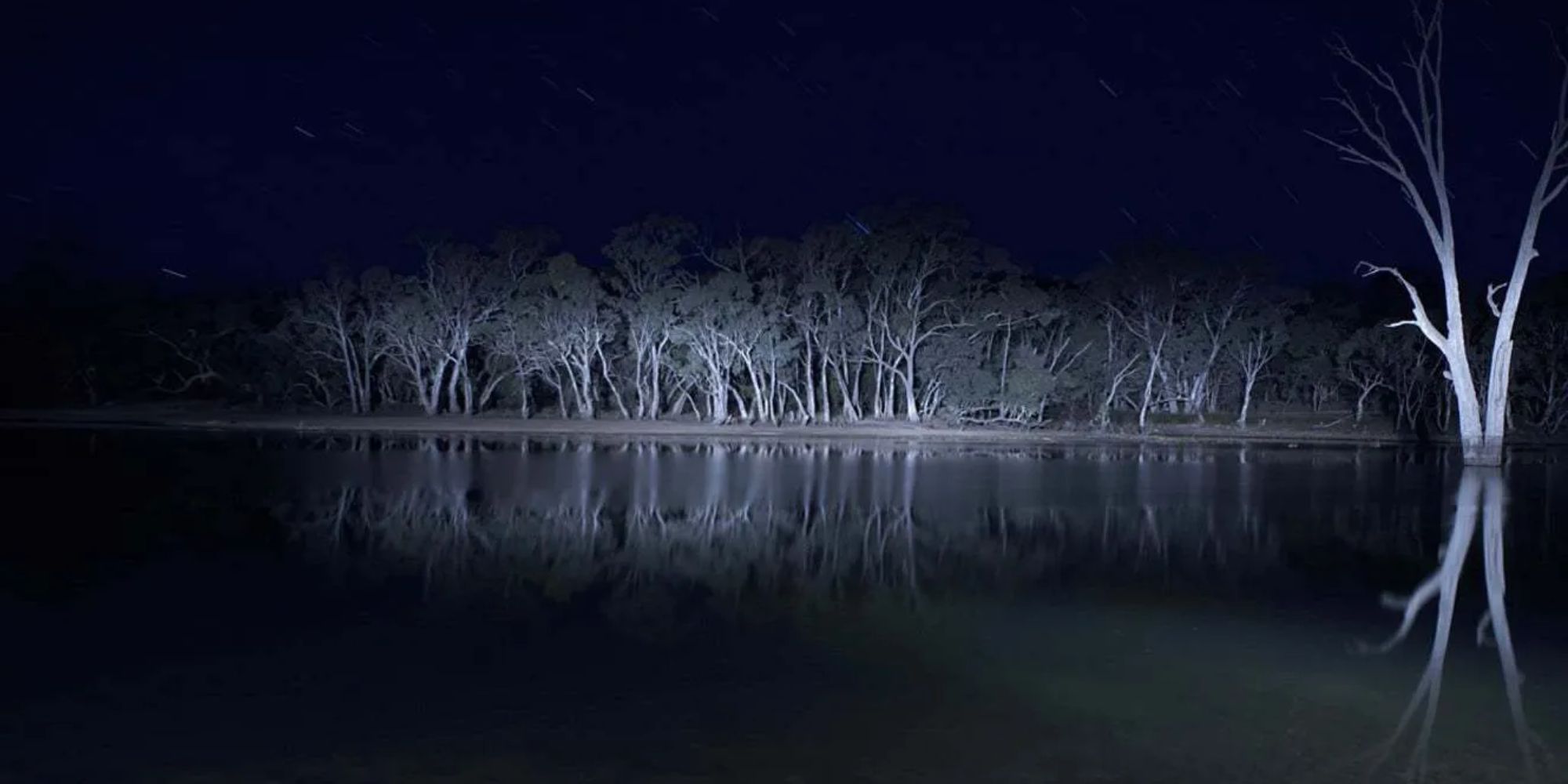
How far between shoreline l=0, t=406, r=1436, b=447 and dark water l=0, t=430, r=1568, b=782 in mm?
25781

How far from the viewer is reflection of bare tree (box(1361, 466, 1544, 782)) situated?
6695 mm

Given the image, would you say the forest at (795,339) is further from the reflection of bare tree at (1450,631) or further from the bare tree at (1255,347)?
the reflection of bare tree at (1450,631)

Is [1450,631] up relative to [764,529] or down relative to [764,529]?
down

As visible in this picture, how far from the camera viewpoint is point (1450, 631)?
32.7ft

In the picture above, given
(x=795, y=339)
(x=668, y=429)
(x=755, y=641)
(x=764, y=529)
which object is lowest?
(x=755, y=641)

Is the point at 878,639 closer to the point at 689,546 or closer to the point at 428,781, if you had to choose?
the point at 428,781

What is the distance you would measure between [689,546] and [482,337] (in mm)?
46546

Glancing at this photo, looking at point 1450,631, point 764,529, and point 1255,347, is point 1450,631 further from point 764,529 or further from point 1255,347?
point 1255,347

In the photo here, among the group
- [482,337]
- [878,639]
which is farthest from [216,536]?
[482,337]

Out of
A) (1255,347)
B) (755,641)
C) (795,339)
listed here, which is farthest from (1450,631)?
(1255,347)

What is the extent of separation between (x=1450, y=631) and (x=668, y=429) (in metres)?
40.2

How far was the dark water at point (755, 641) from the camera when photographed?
6.40 meters

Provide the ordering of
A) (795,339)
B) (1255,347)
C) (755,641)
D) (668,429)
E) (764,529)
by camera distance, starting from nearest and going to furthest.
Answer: (755,641) < (764,529) < (668,429) < (795,339) < (1255,347)

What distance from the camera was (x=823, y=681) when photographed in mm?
7906
